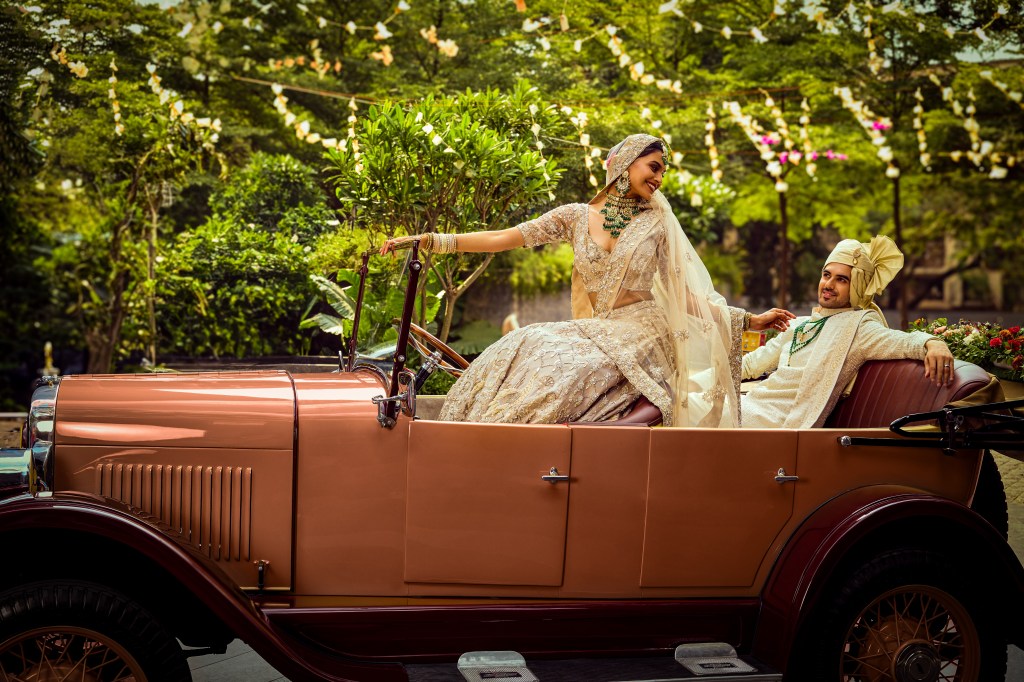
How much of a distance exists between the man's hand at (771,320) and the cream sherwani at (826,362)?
126mm

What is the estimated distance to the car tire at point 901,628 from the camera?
2.56 m

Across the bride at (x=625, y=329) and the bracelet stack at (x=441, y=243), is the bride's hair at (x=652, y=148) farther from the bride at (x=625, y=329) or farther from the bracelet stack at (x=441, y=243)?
the bracelet stack at (x=441, y=243)

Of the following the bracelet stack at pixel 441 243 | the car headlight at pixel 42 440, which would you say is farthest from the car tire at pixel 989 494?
the car headlight at pixel 42 440

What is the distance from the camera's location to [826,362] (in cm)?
316

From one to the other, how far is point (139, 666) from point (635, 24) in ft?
33.5

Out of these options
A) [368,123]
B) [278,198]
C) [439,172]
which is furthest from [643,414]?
[278,198]

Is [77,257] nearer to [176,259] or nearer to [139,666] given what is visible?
[176,259]

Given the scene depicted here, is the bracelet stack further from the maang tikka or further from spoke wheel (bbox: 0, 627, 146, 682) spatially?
spoke wheel (bbox: 0, 627, 146, 682)

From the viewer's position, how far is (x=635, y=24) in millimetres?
11008

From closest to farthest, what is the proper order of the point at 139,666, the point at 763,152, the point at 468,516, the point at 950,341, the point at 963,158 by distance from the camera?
the point at 139,666 → the point at 468,516 → the point at 950,341 → the point at 763,152 → the point at 963,158

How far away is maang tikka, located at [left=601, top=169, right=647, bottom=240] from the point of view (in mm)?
3221

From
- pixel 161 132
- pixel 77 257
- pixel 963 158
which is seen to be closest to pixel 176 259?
pixel 161 132

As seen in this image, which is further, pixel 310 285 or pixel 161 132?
pixel 161 132

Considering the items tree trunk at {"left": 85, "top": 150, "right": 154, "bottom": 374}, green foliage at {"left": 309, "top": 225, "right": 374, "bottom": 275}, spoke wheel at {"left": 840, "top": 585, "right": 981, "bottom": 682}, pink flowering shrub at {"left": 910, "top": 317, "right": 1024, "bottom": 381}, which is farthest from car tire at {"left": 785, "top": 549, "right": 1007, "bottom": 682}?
tree trunk at {"left": 85, "top": 150, "right": 154, "bottom": 374}
